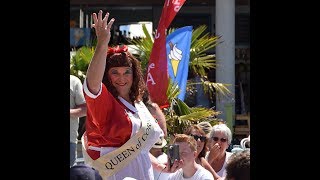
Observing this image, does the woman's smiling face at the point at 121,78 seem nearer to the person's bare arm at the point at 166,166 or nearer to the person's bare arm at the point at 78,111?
the person's bare arm at the point at 166,166

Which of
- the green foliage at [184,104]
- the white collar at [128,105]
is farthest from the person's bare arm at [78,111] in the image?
the white collar at [128,105]

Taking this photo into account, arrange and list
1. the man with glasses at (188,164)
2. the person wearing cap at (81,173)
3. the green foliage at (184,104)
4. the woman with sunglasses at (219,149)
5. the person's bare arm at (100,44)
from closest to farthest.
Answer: the person wearing cap at (81,173) < the person's bare arm at (100,44) < the man with glasses at (188,164) < the woman with sunglasses at (219,149) < the green foliage at (184,104)

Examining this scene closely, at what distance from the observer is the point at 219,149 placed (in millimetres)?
5883

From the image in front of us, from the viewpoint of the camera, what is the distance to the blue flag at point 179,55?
7.68 metres

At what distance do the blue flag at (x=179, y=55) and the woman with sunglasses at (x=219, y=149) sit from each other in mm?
1737

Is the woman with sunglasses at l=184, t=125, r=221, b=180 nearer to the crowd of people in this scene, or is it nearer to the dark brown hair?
the crowd of people

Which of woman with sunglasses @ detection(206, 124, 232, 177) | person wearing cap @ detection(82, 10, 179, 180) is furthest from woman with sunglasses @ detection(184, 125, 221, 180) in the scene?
person wearing cap @ detection(82, 10, 179, 180)

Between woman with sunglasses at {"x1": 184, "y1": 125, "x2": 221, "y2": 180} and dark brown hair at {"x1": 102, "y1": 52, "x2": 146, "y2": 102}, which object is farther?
woman with sunglasses at {"x1": 184, "y1": 125, "x2": 221, "y2": 180}

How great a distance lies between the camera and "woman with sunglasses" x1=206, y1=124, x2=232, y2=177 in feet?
19.2

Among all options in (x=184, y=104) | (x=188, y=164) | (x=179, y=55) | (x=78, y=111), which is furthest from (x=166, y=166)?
(x=184, y=104)

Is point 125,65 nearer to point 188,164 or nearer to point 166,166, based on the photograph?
point 166,166

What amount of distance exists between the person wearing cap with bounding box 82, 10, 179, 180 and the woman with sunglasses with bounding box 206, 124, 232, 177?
1.55 meters

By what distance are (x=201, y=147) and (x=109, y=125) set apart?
1591mm
